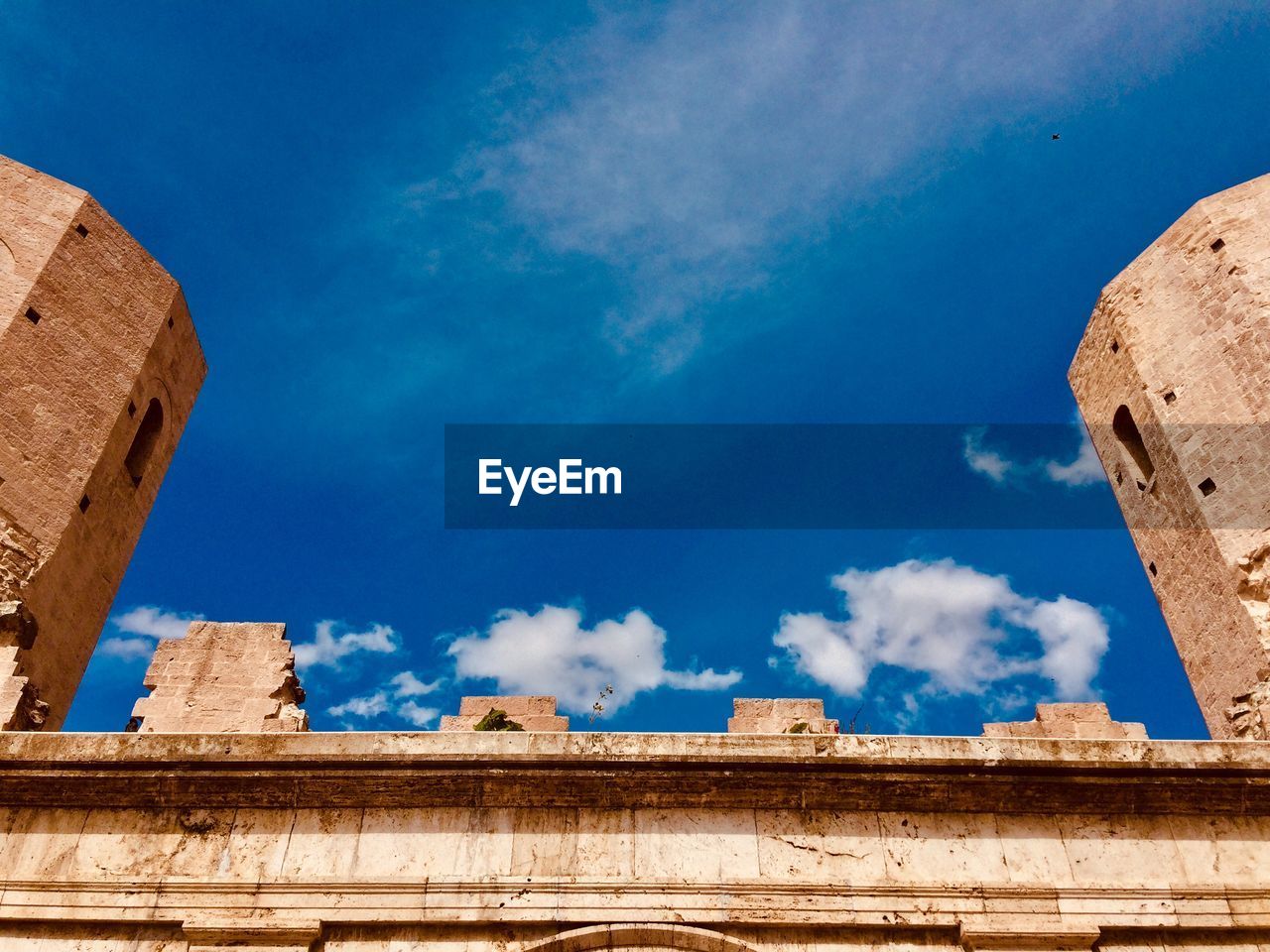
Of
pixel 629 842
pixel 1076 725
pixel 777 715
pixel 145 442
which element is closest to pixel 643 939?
pixel 629 842

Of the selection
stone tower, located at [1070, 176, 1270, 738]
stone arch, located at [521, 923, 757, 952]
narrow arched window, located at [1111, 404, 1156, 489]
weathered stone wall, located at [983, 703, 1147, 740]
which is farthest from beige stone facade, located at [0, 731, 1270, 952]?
narrow arched window, located at [1111, 404, 1156, 489]

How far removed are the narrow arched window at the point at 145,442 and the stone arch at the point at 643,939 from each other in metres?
8.06

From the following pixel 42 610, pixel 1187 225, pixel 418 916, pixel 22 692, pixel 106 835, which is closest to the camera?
pixel 418 916

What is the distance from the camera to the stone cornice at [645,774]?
266 inches

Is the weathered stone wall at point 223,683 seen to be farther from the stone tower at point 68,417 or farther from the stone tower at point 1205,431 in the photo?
the stone tower at point 1205,431

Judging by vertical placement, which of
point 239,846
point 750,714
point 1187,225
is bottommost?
point 239,846

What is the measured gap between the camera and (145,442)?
38.6ft

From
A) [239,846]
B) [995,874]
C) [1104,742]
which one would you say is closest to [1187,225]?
[1104,742]

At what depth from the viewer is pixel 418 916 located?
632 centimetres

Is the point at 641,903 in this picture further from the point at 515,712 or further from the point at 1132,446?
the point at 1132,446

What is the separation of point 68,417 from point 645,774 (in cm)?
744

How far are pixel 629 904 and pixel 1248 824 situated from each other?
445 centimetres

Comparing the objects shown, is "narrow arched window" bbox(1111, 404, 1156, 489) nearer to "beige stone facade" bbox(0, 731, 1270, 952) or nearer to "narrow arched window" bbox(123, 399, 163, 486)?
"beige stone facade" bbox(0, 731, 1270, 952)

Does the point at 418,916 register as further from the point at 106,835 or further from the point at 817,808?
the point at 817,808
